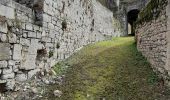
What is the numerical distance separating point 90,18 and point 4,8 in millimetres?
8105

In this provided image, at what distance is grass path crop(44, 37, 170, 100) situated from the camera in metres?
6.54

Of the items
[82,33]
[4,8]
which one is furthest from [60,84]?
[82,33]

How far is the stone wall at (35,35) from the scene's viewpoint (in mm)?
5957

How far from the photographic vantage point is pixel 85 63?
8.96 m

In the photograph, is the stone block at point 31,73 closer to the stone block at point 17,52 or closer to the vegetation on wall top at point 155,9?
the stone block at point 17,52

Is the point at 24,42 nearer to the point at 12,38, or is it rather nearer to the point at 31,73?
the point at 12,38

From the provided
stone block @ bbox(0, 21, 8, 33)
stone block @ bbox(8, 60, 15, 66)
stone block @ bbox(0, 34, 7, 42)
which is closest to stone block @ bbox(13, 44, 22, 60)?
stone block @ bbox(8, 60, 15, 66)

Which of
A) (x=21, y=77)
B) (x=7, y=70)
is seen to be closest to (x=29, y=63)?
(x=21, y=77)

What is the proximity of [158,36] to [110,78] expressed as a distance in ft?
6.28

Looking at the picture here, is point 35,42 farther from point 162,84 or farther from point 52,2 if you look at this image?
point 162,84

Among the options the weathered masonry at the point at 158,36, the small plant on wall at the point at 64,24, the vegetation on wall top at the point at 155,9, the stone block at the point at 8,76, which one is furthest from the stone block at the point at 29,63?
the vegetation on wall top at the point at 155,9

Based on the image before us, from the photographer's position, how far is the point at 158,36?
749 centimetres

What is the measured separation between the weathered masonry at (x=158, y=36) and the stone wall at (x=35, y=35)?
2940 mm

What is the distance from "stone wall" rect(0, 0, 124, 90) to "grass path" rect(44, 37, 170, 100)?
795mm
